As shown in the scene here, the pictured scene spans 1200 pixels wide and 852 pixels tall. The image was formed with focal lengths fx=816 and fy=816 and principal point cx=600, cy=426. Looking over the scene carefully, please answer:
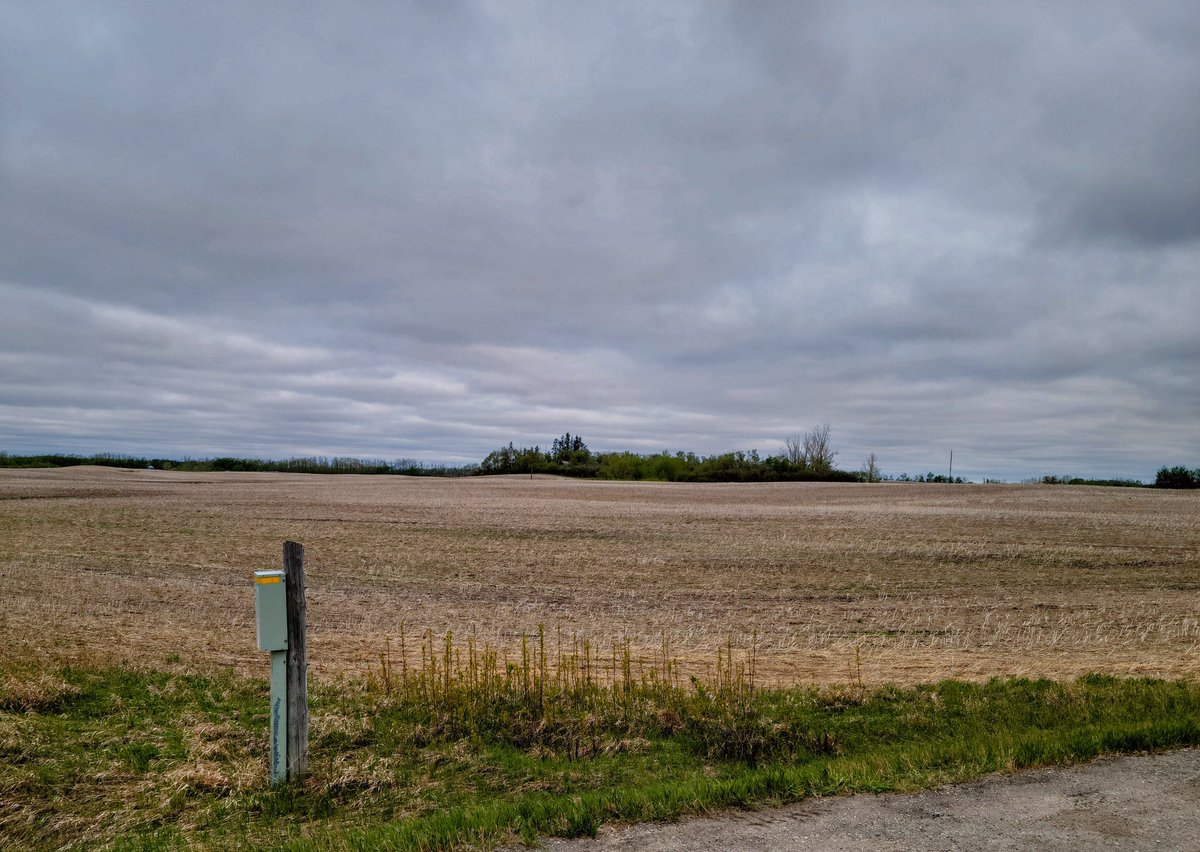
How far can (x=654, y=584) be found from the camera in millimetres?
21500

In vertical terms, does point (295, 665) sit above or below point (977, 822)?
above

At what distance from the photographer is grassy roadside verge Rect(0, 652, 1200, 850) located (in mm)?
6363

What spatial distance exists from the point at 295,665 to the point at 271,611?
0.57m

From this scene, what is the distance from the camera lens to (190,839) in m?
6.16

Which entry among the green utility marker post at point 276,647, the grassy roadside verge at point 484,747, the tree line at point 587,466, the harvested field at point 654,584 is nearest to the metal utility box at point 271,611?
the green utility marker post at point 276,647

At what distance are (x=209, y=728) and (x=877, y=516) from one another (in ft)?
117

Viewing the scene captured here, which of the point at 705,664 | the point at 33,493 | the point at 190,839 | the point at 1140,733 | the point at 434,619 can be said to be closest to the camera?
the point at 190,839

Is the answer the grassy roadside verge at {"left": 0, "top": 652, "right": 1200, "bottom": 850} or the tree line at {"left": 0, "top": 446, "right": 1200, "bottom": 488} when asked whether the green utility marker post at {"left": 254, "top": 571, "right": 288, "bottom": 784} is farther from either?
the tree line at {"left": 0, "top": 446, "right": 1200, "bottom": 488}

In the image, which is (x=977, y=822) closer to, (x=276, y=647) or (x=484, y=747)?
(x=484, y=747)

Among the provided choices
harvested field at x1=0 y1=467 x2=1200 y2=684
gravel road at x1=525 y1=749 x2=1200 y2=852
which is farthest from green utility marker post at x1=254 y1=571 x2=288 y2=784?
harvested field at x1=0 y1=467 x2=1200 y2=684

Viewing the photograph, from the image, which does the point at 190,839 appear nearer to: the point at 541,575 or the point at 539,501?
the point at 541,575

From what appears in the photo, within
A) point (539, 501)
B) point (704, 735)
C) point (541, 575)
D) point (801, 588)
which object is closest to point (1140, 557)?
point (801, 588)

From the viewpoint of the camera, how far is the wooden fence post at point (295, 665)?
23.5 ft

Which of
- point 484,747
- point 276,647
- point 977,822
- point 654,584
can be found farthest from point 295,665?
point 654,584
